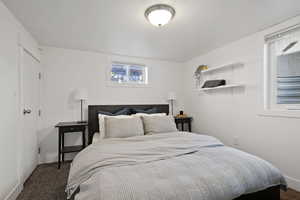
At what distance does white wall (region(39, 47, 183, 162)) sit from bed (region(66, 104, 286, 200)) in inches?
73.9

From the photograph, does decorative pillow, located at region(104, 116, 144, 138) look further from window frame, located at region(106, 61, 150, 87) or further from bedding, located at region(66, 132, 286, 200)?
window frame, located at region(106, 61, 150, 87)

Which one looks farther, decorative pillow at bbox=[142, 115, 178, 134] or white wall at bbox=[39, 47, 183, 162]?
white wall at bbox=[39, 47, 183, 162]

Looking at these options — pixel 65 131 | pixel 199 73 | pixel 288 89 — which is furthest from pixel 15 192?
pixel 288 89

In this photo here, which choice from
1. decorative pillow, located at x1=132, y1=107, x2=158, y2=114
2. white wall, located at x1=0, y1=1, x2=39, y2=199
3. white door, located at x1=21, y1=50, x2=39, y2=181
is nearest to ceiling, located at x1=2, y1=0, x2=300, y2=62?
white wall, located at x1=0, y1=1, x2=39, y2=199

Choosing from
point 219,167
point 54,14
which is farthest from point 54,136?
point 219,167

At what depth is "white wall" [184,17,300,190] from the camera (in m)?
2.13

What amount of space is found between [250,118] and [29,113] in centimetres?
363

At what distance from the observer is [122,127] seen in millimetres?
2387

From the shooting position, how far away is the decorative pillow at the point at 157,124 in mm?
2580

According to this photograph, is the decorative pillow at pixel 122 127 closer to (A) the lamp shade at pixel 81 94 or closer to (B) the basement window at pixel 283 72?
(A) the lamp shade at pixel 81 94

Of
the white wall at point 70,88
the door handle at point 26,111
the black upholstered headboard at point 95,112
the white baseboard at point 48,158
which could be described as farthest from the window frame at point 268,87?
the white baseboard at point 48,158

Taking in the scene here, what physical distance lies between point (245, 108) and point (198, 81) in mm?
1337

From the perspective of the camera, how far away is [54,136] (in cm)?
303

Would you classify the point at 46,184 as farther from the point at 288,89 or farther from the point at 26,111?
the point at 288,89
